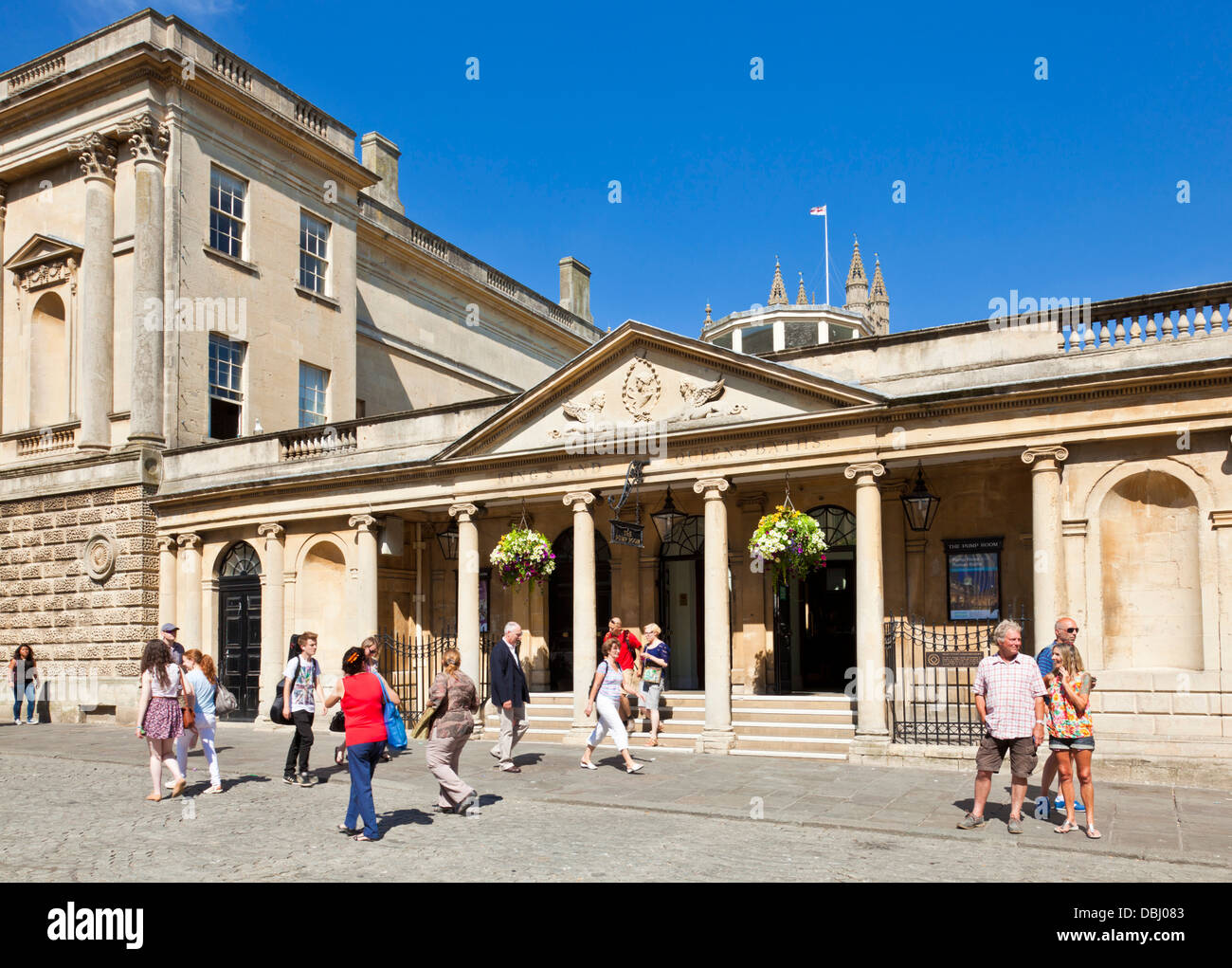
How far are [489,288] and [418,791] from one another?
78.5ft

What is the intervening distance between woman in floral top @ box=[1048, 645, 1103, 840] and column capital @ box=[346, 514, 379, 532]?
13.8m

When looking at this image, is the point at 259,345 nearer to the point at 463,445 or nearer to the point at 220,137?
the point at 220,137

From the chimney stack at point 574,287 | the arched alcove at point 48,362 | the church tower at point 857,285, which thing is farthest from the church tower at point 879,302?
the arched alcove at point 48,362

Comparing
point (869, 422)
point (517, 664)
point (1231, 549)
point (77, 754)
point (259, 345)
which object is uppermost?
point (259, 345)

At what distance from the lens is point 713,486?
16.8 m

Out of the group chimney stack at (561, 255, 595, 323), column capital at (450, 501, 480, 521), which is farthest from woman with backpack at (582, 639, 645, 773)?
chimney stack at (561, 255, 595, 323)

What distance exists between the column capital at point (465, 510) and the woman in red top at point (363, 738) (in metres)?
9.67

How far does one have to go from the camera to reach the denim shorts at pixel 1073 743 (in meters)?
9.92

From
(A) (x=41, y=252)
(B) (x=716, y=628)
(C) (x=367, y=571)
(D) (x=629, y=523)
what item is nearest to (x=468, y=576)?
(C) (x=367, y=571)

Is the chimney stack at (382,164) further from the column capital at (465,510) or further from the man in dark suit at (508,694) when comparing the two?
the man in dark suit at (508,694)

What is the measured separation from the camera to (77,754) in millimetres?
16469

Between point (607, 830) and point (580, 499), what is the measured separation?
8.53 meters

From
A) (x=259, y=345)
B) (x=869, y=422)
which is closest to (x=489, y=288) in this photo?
(x=259, y=345)

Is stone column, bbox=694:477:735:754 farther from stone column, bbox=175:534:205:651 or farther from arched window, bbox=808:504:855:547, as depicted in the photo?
stone column, bbox=175:534:205:651
